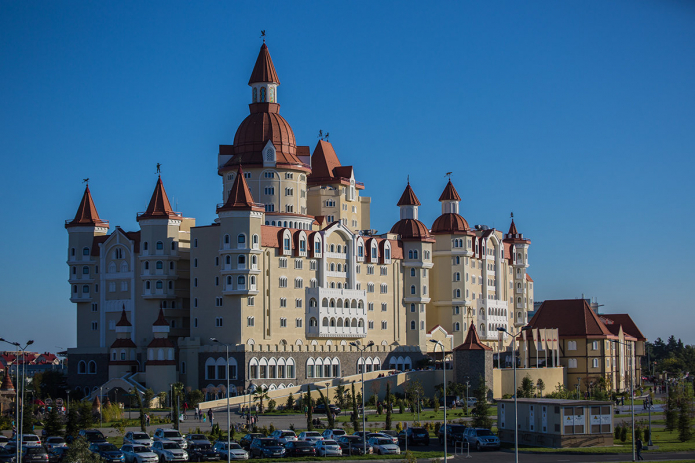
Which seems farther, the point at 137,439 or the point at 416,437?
the point at 416,437

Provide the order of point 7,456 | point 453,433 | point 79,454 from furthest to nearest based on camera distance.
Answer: point 453,433, point 7,456, point 79,454

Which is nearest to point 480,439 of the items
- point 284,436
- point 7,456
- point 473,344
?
point 284,436

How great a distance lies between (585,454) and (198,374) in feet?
174

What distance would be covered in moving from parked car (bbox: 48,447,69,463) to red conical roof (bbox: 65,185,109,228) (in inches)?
2333

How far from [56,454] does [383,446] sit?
18851mm

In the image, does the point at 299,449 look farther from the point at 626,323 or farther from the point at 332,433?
the point at 626,323

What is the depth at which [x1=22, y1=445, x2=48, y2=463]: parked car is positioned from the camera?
5666 cm

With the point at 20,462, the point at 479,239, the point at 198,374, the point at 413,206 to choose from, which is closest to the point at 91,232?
the point at 198,374

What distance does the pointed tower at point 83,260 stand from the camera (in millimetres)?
116562

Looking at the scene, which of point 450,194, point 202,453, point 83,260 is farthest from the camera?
point 450,194

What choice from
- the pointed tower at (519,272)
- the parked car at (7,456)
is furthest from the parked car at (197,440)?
the pointed tower at (519,272)

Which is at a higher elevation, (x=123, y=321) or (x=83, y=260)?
(x=83, y=260)

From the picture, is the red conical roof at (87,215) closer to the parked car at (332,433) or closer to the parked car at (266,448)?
the parked car at (332,433)

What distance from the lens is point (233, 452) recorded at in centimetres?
5959
